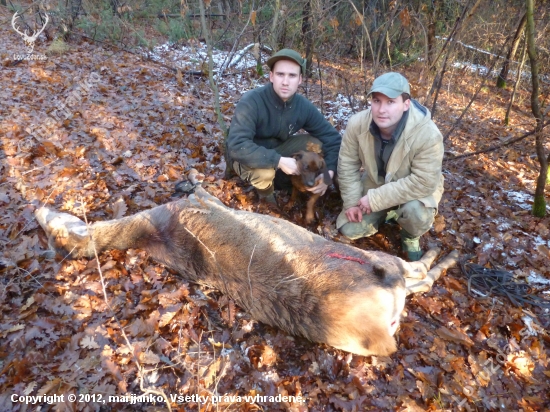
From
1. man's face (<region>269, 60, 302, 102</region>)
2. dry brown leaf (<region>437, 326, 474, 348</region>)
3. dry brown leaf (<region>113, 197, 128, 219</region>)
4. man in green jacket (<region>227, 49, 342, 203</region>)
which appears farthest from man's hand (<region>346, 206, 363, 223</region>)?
dry brown leaf (<region>113, 197, 128, 219</region>)

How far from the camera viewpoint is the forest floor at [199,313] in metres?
2.61

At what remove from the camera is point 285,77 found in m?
4.01

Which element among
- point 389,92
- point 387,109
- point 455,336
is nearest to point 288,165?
point 387,109

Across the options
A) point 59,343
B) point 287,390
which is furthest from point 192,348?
point 59,343

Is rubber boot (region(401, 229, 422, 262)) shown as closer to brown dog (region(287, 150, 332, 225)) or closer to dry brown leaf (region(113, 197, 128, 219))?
brown dog (region(287, 150, 332, 225))

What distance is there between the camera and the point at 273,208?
4.57 m

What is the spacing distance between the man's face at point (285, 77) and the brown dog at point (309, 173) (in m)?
0.76

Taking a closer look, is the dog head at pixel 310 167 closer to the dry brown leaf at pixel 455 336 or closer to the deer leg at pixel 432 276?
the deer leg at pixel 432 276

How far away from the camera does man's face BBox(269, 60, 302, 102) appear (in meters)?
3.99

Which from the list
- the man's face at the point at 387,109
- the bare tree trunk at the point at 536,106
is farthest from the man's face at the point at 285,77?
the bare tree trunk at the point at 536,106

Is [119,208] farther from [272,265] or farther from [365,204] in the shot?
[365,204]

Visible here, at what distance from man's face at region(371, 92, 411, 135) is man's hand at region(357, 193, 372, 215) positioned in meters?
0.78

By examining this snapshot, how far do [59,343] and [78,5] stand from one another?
11.6 meters

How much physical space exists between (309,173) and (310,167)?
80 mm
